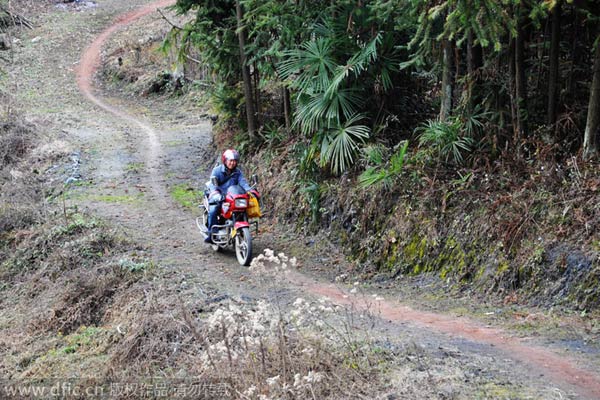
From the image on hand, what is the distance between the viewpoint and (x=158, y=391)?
809 cm

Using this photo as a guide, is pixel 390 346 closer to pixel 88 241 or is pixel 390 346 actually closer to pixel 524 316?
→ pixel 524 316

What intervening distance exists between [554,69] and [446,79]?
2260mm

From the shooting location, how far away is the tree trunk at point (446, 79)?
12578 mm

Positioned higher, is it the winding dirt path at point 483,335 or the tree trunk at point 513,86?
the tree trunk at point 513,86

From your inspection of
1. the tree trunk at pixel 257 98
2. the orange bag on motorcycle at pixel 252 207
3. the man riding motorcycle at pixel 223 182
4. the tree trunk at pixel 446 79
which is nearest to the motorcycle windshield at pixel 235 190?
the man riding motorcycle at pixel 223 182

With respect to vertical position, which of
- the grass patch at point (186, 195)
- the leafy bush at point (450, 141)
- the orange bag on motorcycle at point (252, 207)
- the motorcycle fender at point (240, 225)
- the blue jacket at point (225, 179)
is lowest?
the grass patch at point (186, 195)

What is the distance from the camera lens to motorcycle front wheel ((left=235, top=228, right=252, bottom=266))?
488 inches

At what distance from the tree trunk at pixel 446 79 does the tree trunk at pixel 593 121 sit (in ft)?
9.60

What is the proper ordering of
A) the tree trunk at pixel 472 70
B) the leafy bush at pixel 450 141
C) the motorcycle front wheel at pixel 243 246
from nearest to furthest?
the leafy bush at pixel 450 141 < the tree trunk at pixel 472 70 < the motorcycle front wheel at pixel 243 246

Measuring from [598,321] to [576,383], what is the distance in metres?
1.81

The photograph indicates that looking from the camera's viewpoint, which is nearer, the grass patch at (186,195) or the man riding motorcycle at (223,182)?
the man riding motorcycle at (223,182)

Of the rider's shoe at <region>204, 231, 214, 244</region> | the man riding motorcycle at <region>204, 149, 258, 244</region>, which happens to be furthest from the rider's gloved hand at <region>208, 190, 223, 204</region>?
the rider's shoe at <region>204, 231, 214, 244</region>

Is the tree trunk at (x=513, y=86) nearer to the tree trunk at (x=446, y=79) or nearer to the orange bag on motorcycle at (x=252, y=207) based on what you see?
the tree trunk at (x=446, y=79)

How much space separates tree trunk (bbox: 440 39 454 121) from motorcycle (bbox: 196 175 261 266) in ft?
12.8
